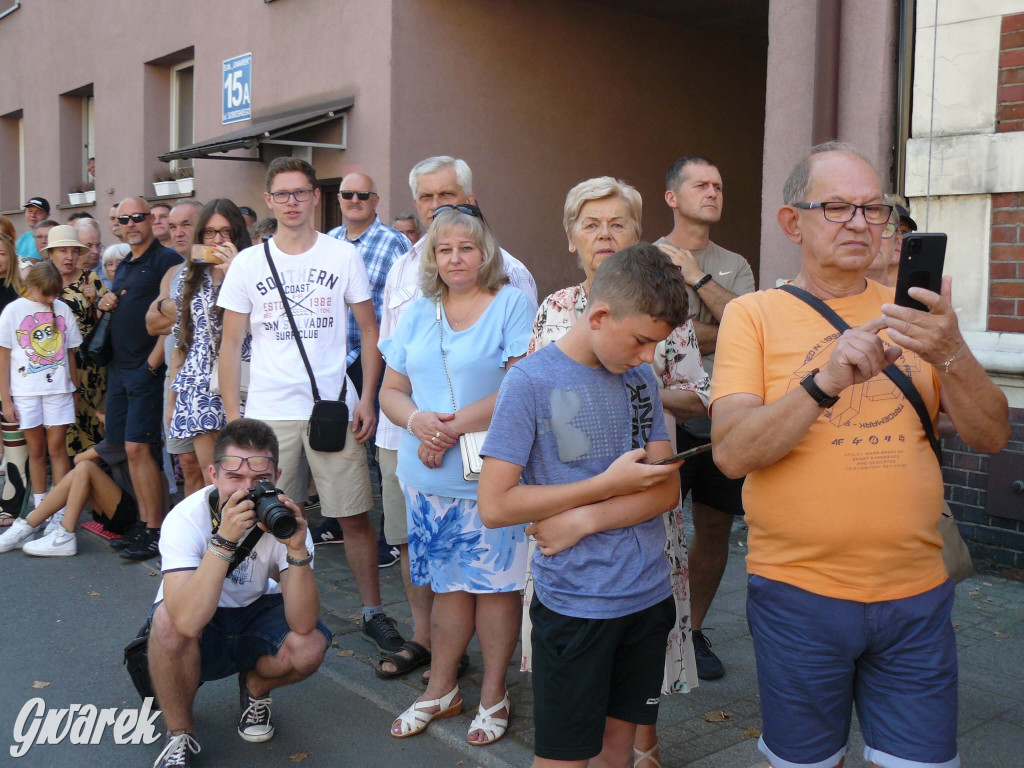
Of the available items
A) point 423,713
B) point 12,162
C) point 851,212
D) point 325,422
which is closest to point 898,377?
point 851,212

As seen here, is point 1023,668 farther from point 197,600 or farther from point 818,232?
point 197,600

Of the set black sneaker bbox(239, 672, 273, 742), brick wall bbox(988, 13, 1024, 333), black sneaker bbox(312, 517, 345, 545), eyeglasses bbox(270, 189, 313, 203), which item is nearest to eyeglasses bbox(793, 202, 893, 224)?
black sneaker bbox(239, 672, 273, 742)

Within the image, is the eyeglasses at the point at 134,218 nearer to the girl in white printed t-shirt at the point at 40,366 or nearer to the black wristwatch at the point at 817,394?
the girl in white printed t-shirt at the point at 40,366

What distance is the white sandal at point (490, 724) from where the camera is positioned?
3.46 m

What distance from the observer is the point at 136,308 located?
630cm

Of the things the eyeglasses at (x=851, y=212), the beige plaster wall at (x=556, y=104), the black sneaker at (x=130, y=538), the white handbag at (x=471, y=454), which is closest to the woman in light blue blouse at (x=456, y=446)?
the white handbag at (x=471, y=454)

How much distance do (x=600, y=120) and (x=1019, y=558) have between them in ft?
21.1

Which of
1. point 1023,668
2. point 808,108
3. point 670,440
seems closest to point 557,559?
point 670,440

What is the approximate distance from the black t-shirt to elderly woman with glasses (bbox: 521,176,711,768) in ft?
12.4

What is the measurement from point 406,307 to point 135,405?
2.87 metres

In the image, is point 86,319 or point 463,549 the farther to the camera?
point 86,319

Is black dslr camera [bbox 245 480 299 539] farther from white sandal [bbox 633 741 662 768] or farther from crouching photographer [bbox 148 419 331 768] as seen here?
white sandal [bbox 633 741 662 768]

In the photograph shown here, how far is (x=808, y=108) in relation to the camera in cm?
585

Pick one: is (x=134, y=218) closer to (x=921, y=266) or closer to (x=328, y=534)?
(x=328, y=534)
